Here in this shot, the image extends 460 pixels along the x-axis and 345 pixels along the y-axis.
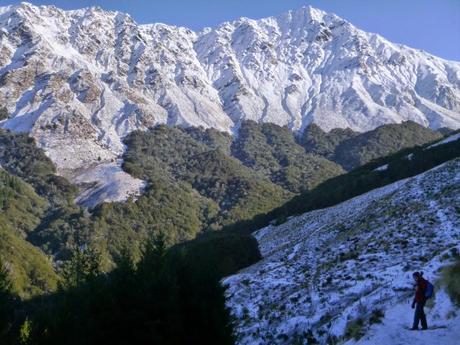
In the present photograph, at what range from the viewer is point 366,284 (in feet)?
83.1

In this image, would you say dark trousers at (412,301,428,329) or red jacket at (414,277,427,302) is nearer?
dark trousers at (412,301,428,329)

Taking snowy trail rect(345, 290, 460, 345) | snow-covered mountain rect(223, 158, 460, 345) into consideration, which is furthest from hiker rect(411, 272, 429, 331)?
snow-covered mountain rect(223, 158, 460, 345)

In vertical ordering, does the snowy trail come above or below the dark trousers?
below

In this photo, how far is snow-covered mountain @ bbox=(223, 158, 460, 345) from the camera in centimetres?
2030

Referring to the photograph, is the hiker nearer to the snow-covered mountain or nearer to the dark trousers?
the dark trousers

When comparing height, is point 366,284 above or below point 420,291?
below

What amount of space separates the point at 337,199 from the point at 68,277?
66970 millimetres

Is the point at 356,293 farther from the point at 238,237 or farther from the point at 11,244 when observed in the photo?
the point at 11,244

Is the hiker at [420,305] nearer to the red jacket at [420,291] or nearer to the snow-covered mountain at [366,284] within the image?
the red jacket at [420,291]

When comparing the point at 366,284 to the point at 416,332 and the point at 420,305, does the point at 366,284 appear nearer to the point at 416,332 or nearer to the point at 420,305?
the point at 420,305

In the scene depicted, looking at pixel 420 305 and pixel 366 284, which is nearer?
pixel 420 305

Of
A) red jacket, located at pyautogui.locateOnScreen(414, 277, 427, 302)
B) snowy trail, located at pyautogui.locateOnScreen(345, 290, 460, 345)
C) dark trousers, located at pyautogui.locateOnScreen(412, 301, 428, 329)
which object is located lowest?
snowy trail, located at pyautogui.locateOnScreen(345, 290, 460, 345)

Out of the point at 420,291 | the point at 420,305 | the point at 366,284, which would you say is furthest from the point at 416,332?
the point at 366,284

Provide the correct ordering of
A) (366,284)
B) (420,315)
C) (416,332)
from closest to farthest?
(416,332) < (420,315) < (366,284)
